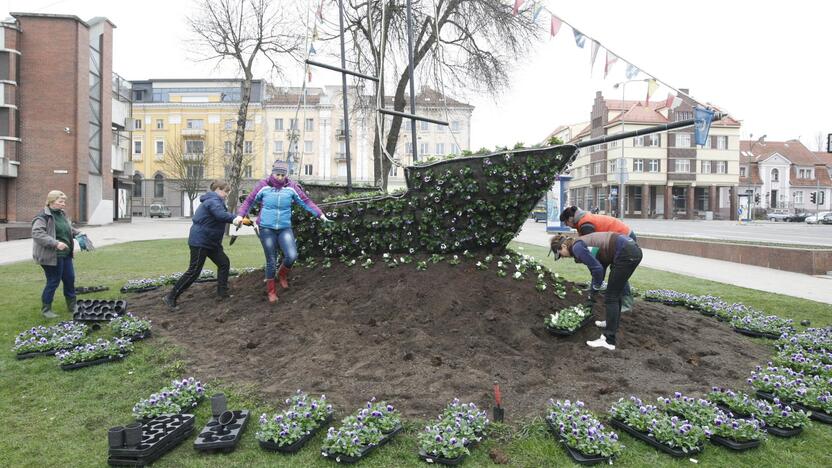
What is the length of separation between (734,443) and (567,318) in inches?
88.1

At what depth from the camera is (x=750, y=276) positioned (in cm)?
1323

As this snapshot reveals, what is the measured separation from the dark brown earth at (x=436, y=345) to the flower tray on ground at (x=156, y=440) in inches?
31.9

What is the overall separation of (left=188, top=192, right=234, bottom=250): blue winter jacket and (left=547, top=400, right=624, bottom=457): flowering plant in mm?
5568

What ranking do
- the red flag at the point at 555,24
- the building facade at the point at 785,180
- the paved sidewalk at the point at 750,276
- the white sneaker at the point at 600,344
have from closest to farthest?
the white sneaker at the point at 600,344 → the red flag at the point at 555,24 → the paved sidewalk at the point at 750,276 → the building facade at the point at 785,180

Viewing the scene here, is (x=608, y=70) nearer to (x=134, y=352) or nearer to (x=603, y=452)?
(x=603, y=452)

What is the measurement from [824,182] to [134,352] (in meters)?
101

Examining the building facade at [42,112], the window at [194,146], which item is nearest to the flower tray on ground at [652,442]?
the building facade at [42,112]

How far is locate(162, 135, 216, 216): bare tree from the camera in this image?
5959 cm

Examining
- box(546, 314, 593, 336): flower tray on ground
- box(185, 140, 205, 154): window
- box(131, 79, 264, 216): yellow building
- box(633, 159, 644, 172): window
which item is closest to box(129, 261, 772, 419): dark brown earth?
box(546, 314, 593, 336): flower tray on ground

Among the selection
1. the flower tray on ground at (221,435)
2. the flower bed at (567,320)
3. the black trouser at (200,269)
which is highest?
the black trouser at (200,269)

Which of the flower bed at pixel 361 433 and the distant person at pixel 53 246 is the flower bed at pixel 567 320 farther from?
the distant person at pixel 53 246

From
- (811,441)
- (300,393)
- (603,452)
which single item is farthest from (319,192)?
(811,441)

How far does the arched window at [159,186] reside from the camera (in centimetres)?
6844

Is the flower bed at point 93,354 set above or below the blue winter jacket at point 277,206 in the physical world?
below
